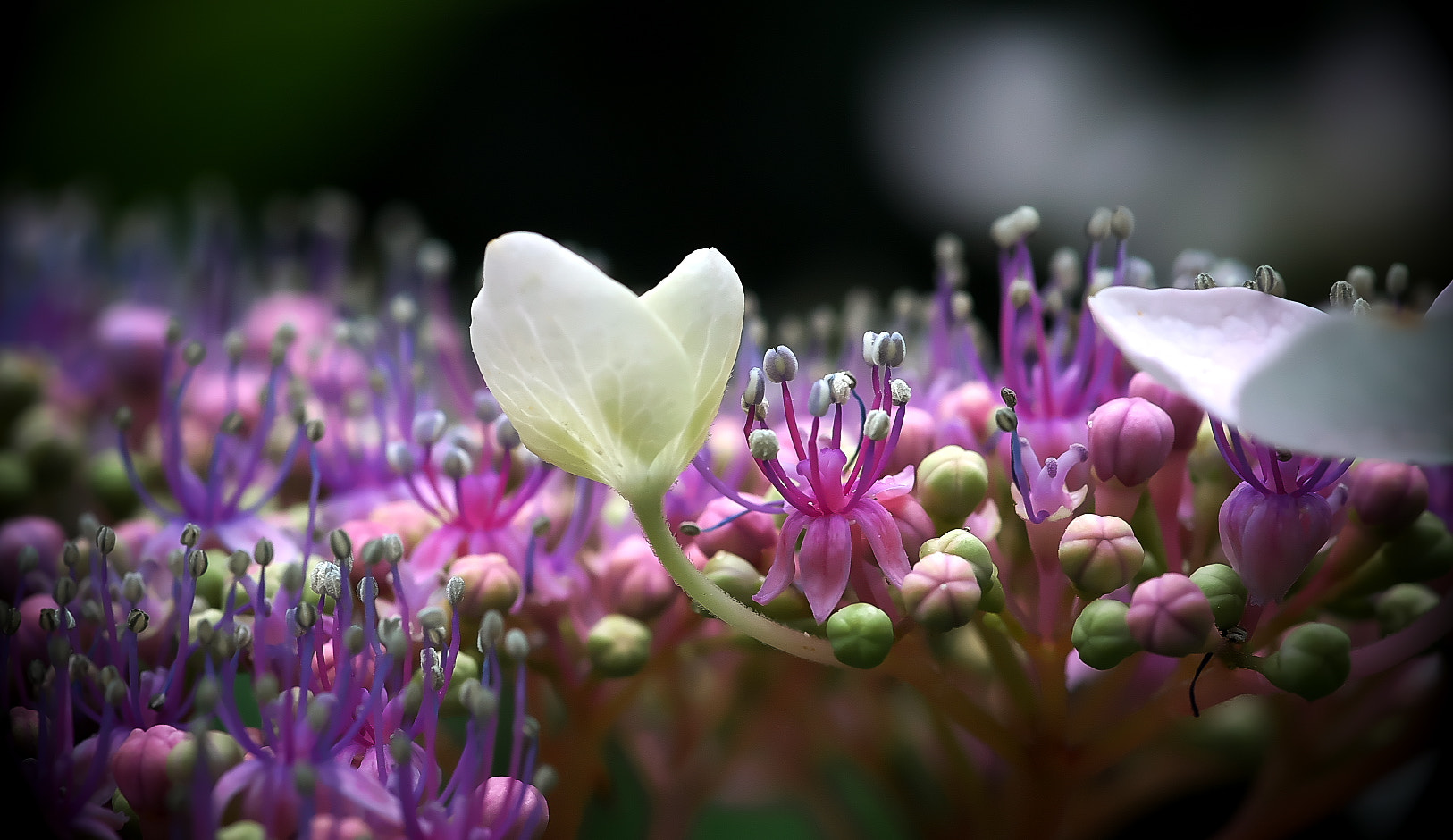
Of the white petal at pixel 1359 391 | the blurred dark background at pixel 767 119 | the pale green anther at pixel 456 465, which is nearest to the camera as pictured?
the white petal at pixel 1359 391

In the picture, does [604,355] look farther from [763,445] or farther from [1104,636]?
[1104,636]

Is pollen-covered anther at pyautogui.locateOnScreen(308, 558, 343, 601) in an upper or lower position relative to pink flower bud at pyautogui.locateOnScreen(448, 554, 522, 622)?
upper

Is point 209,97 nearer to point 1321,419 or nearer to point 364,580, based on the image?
point 364,580

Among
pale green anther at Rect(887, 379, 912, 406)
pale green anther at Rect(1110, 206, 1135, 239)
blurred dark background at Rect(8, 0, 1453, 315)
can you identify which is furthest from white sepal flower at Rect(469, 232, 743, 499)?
blurred dark background at Rect(8, 0, 1453, 315)

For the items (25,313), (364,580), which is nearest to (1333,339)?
(364,580)

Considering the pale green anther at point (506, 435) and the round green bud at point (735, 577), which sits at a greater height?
the pale green anther at point (506, 435)

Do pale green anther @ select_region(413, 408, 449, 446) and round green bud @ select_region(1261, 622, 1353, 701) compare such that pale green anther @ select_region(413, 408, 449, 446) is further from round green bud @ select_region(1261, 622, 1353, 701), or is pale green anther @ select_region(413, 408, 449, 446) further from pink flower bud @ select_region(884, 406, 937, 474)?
round green bud @ select_region(1261, 622, 1353, 701)

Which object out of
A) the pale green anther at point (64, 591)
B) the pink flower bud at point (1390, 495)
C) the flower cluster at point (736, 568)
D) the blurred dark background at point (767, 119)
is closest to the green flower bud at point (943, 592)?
the flower cluster at point (736, 568)

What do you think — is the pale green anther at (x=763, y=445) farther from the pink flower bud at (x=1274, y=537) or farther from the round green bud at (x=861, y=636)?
the pink flower bud at (x=1274, y=537)
